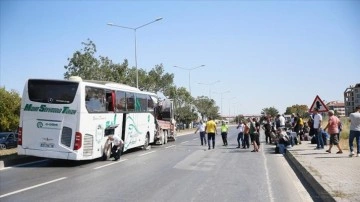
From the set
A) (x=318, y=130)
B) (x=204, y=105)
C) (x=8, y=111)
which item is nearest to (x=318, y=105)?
(x=318, y=130)

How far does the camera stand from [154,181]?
11672mm

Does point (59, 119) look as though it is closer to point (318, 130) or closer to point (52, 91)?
point (52, 91)

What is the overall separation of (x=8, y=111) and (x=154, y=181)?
50921 millimetres

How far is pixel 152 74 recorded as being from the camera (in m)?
55.1

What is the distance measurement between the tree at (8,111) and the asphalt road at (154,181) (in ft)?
144

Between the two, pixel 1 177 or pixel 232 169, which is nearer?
pixel 1 177

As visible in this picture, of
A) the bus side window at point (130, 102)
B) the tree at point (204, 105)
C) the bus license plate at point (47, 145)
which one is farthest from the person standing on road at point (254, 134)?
the tree at point (204, 105)

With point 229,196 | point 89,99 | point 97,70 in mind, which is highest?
point 97,70

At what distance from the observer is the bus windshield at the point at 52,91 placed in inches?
613

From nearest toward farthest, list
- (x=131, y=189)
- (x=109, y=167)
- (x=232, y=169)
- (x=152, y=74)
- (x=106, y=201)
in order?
(x=106, y=201) < (x=131, y=189) < (x=232, y=169) < (x=109, y=167) < (x=152, y=74)

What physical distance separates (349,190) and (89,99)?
1001 cm

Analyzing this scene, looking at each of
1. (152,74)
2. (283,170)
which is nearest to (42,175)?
(283,170)

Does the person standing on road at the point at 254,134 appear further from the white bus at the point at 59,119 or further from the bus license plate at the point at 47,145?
the bus license plate at the point at 47,145

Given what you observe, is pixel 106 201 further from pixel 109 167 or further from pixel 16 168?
pixel 16 168
